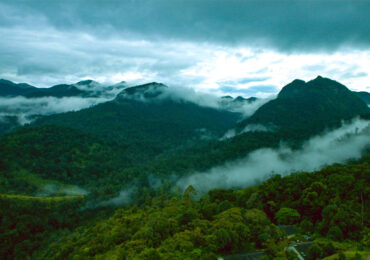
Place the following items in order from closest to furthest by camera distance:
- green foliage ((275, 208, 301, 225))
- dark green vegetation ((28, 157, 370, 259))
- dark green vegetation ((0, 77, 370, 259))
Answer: dark green vegetation ((28, 157, 370, 259)) < dark green vegetation ((0, 77, 370, 259)) < green foliage ((275, 208, 301, 225))

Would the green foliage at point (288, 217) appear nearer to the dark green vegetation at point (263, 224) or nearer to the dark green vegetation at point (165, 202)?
the dark green vegetation at point (263, 224)

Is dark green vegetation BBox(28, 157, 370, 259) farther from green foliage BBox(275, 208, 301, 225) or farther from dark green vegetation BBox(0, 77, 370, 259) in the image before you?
dark green vegetation BBox(0, 77, 370, 259)

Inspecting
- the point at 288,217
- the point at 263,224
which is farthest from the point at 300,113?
the point at 263,224

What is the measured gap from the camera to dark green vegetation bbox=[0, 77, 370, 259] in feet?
86.0

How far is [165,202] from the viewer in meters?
53.8

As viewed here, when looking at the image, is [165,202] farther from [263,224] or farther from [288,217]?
[263,224]

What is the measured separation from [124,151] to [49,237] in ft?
302

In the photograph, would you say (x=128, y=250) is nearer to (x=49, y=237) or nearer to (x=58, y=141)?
(x=49, y=237)

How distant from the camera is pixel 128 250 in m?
27.5

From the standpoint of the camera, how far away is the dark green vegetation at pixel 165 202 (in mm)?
26219

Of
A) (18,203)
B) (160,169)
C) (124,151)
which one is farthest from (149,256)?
(124,151)

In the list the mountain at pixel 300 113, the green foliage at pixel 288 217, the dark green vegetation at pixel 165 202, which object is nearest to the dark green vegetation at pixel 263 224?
the green foliage at pixel 288 217

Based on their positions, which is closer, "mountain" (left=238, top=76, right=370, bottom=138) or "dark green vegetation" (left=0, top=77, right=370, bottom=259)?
"dark green vegetation" (left=0, top=77, right=370, bottom=259)

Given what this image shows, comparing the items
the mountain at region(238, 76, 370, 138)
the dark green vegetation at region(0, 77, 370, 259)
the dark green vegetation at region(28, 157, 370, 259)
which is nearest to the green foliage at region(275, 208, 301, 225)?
the dark green vegetation at region(28, 157, 370, 259)
